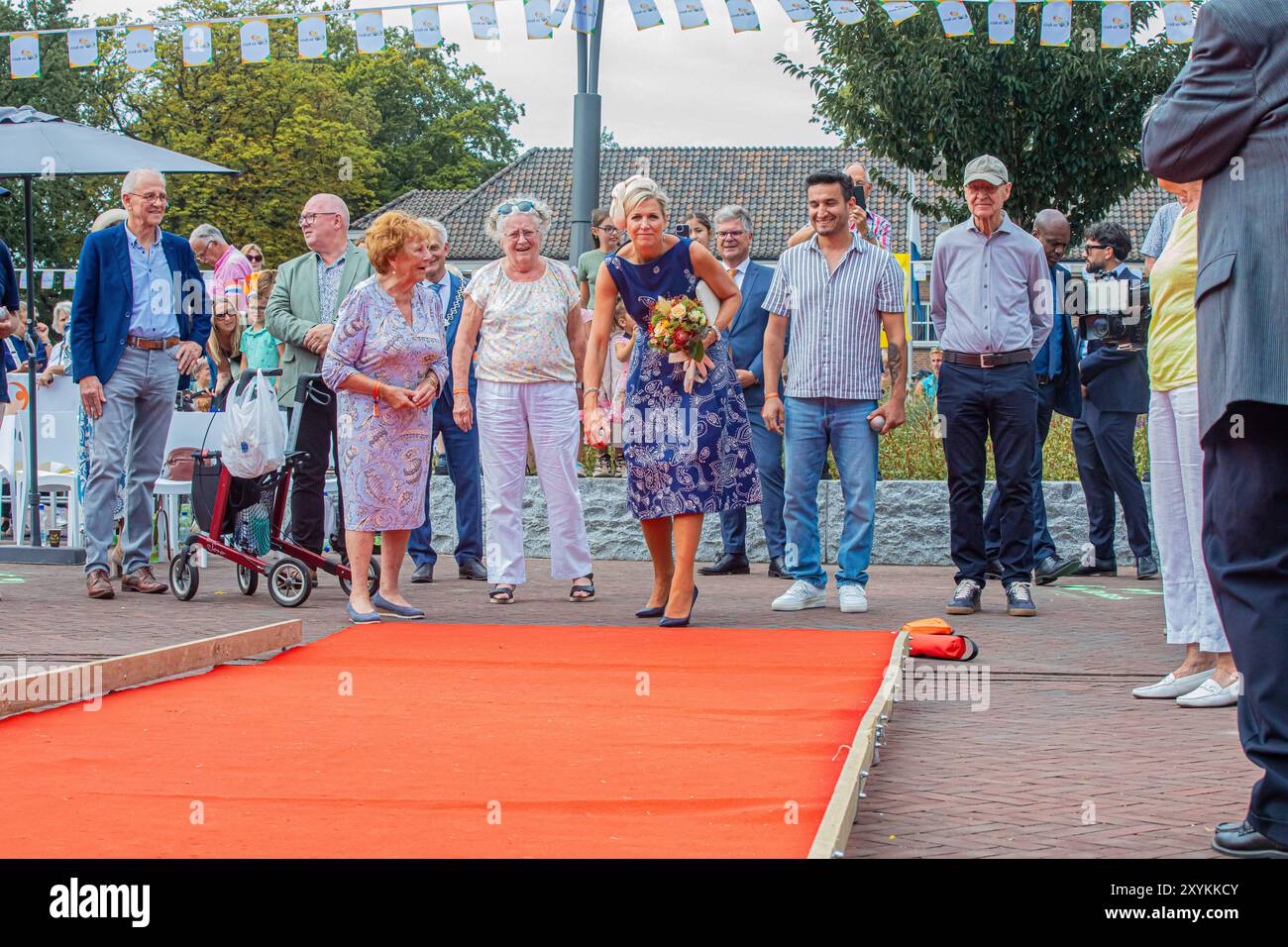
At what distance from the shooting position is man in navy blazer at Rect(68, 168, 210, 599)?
31.0 feet

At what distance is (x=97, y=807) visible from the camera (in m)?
3.88

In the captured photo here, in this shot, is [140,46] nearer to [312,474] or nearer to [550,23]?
[550,23]

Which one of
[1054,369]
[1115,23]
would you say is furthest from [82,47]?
[1054,369]

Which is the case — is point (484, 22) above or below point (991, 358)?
above

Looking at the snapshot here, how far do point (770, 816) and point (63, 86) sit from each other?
58992mm

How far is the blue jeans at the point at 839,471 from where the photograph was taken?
28.9 feet

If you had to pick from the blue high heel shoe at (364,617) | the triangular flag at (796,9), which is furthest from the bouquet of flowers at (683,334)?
the triangular flag at (796,9)

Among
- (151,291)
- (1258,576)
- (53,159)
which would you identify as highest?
(53,159)

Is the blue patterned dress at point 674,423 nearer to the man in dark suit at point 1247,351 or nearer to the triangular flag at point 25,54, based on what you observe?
the man in dark suit at point 1247,351

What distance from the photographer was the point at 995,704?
19.4 feet

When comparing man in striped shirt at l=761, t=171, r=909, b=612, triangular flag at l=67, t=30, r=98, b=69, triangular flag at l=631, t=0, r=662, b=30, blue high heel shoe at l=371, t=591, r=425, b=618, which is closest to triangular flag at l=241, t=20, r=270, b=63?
triangular flag at l=67, t=30, r=98, b=69

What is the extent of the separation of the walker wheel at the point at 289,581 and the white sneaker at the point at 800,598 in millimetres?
2594

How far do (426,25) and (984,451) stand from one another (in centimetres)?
815
